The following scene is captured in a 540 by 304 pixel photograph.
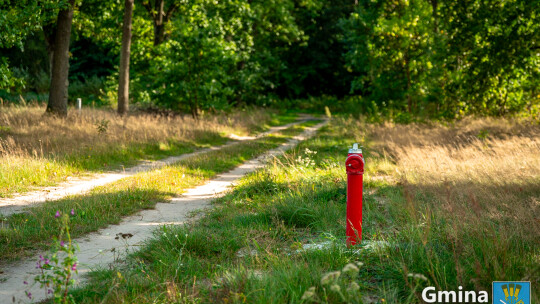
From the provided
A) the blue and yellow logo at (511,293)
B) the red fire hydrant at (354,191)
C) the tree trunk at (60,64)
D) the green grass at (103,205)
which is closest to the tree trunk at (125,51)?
the tree trunk at (60,64)

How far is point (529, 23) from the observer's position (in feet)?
48.1

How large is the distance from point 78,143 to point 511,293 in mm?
11658

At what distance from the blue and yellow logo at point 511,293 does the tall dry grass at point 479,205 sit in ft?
0.29

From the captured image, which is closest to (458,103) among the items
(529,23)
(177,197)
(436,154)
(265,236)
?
(529,23)

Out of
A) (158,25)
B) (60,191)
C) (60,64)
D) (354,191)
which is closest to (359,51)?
(158,25)

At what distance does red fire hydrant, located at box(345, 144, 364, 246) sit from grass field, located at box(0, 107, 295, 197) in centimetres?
630

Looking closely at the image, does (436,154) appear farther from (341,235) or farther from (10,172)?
(10,172)

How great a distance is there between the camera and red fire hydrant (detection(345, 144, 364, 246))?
471cm

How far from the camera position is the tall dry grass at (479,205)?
407 centimetres

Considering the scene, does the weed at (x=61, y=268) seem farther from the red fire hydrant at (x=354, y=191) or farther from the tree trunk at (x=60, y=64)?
the tree trunk at (x=60, y=64)

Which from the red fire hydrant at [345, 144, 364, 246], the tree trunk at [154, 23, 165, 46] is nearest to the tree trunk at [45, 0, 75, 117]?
the tree trunk at [154, 23, 165, 46]

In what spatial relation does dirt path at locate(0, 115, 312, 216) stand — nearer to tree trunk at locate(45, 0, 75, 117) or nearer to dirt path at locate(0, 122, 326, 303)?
dirt path at locate(0, 122, 326, 303)

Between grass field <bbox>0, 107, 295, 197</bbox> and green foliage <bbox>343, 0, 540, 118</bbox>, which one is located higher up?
green foliage <bbox>343, 0, 540, 118</bbox>

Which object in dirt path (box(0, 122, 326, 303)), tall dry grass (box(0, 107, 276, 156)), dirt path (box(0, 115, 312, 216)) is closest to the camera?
dirt path (box(0, 122, 326, 303))
